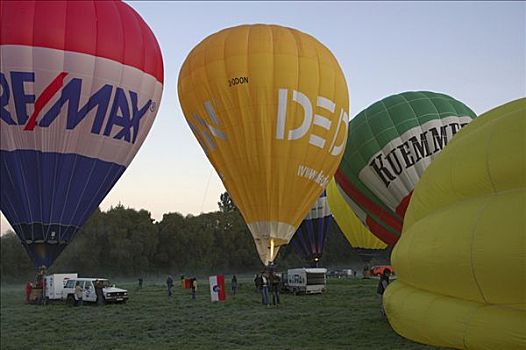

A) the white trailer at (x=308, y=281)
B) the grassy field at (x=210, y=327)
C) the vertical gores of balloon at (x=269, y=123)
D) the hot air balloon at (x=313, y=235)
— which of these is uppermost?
the vertical gores of balloon at (x=269, y=123)

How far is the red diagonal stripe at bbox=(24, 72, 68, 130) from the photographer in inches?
532

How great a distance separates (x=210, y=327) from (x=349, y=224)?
21.1 metres

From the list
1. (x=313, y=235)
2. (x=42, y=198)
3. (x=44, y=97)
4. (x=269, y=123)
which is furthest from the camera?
(x=313, y=235)

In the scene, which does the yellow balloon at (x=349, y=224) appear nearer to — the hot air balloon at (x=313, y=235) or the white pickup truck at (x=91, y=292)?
the hot air balloon at (x=313, y=235)

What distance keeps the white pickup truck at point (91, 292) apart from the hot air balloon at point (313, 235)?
44.5ft

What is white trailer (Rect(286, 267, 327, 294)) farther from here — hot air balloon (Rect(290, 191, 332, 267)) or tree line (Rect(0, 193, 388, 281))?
tree line (Rect(0, 193, 388, 281))

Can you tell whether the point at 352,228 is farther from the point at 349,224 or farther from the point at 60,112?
the point at 60,112

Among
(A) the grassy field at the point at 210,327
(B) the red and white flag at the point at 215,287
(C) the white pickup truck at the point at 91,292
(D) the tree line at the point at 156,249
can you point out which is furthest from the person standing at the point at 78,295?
(D) the tree line at the point at 156,249

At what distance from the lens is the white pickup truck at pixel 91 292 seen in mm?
17719

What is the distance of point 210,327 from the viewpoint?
36.3ft

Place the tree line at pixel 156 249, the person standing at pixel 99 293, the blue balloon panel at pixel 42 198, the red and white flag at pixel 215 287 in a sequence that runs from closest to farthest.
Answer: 1. the blue balloon panel at pixel 42 198
2. the red and white flag at pixel 215 287
3. the person standing at pixel 99 293
4. the tree line at pixel 156 249

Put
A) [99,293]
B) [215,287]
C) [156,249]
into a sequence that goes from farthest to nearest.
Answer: [156,249], [99,293], [215,287]

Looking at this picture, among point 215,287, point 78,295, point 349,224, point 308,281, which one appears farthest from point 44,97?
point 349,224

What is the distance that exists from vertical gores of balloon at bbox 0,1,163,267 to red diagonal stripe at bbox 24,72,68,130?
0.02 meters
